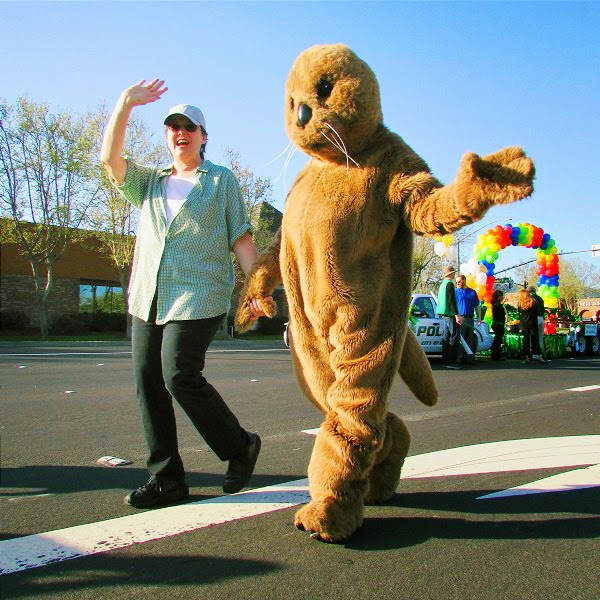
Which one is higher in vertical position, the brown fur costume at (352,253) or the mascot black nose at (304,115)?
the mascot black nose at (304,115)

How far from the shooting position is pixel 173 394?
288 centimetres

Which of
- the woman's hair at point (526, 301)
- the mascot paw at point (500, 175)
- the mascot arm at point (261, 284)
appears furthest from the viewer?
the woman's hair at point (526, 301)

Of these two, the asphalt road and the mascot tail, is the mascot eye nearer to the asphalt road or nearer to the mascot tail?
the mascot tail

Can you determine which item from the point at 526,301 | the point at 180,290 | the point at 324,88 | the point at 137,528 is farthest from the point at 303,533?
the point at 526,301

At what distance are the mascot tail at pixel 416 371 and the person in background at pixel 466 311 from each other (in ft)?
29.8

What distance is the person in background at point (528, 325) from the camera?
13.0 metres

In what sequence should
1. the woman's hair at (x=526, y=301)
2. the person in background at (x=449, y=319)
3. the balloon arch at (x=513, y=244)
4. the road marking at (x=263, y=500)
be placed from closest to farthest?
the road marking at (x=263, y=500), the person in background at (x=449, y=319), the woman's hair at (x=526, y=301), the balloon arch at (x=513, y=244)

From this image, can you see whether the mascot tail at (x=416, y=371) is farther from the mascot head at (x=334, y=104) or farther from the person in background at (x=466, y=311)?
the person in background at (x=466, y=311)

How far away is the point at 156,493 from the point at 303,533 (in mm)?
804

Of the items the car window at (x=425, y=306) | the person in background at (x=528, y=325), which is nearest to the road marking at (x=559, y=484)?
the car window at (x=425, y=306)

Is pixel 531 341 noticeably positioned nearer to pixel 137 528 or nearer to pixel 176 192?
pixel 176 192

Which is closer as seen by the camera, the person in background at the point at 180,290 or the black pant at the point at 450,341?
the person in background at the point at 180,290

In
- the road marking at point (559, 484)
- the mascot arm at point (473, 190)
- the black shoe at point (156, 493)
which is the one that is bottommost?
the road marking at point (559, 484)

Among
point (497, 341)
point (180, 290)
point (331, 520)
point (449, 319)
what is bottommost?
point (331, 520)
